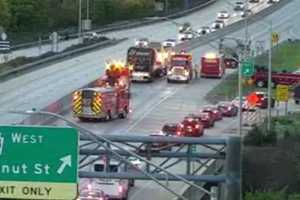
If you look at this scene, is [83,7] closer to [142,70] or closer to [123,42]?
[123,42]

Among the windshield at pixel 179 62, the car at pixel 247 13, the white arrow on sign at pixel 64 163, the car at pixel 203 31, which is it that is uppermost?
the car at pixel 247 13

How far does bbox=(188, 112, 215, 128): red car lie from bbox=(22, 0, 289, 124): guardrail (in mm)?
7848

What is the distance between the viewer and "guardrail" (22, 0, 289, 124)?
163ft

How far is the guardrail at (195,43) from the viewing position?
49.8 meters

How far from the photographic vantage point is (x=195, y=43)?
105 m

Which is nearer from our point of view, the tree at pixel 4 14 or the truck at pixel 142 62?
the truck at pixel 142 62

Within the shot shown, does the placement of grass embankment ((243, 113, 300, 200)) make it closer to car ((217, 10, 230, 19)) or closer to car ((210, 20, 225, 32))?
car ((210, 20, 225, 32))

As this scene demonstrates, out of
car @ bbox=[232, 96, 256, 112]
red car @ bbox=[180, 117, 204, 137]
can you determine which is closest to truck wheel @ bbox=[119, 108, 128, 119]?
red car @ bbox=[180, 117, 204, 137]

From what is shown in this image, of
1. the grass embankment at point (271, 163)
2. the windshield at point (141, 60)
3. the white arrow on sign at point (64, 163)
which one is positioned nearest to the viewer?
the white arrow on sign at point (64, 163)

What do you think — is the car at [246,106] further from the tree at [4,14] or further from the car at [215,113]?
the tree at [4,14]

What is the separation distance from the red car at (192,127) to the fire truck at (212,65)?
25270 millimetres

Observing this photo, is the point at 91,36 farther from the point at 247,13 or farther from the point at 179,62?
the point at 179,62

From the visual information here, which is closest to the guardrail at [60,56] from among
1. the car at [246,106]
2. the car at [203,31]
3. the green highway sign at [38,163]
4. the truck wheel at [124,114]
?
the car at [203,31]

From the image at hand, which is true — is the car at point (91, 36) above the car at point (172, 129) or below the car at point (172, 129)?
above
